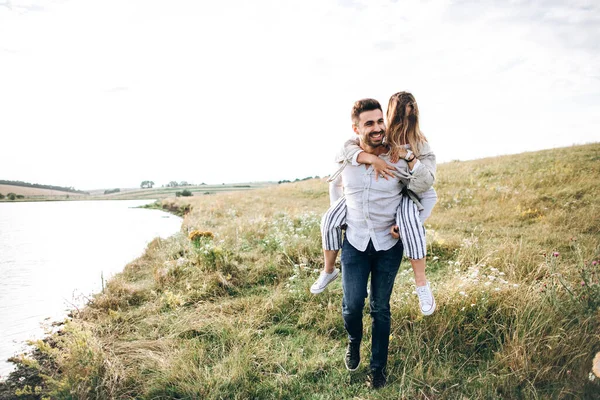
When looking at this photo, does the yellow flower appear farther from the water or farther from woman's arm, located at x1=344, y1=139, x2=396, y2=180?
woman's arm, located at x1=344, y1=139, x2=396, y2=180

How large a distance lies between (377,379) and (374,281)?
0.90 m

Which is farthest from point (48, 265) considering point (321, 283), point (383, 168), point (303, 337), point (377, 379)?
point (383, 168)

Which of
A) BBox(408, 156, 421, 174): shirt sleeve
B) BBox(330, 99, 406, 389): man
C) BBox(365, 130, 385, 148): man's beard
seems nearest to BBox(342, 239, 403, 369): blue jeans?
BBox(330, 99, 406, 389): man

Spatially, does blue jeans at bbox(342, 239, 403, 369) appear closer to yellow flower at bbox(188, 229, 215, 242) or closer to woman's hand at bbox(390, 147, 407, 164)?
woman's hand at bbox(390, 147, 407, 164)

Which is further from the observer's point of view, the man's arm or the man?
the man's arm

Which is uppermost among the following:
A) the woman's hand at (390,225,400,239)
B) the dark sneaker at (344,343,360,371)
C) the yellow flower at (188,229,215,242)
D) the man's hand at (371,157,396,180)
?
the man's hand at (371,157,396,180)

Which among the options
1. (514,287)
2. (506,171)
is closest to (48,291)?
(514,287)

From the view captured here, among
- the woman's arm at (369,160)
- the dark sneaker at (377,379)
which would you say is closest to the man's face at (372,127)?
the woman's arm at (369,160)

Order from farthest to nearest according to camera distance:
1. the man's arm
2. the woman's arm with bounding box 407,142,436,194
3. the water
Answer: the water
the man's arm
the woman's arm with bounding box 407,142,436,194

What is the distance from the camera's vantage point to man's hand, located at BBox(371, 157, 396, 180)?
8.88ft

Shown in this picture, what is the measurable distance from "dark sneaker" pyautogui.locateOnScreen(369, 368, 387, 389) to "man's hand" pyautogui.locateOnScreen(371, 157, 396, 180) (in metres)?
1.72

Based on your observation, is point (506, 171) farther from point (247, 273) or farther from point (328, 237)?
point (328, 237)

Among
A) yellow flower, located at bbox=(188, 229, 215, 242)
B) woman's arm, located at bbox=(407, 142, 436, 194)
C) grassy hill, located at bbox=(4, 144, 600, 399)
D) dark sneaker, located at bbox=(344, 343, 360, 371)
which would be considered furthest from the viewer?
yellow flower, located at bbox=(188, 229, 215, 242)

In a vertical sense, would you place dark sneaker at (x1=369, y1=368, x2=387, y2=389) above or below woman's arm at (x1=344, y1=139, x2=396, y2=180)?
below
